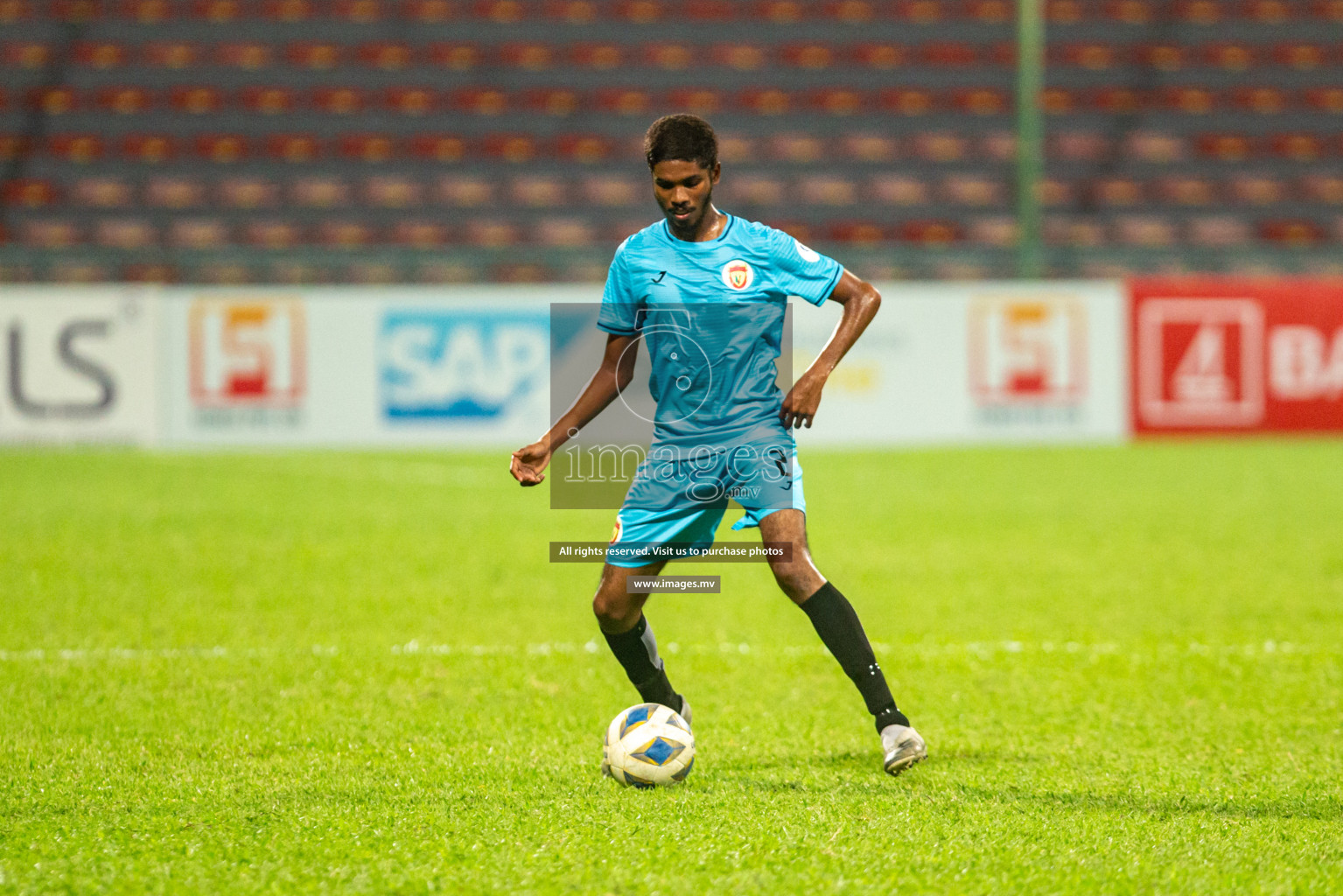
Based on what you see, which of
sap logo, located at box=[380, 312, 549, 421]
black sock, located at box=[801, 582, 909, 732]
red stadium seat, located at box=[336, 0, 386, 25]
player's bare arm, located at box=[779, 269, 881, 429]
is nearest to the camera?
player's bare arm, located at box=[779, 269, 881, 429]

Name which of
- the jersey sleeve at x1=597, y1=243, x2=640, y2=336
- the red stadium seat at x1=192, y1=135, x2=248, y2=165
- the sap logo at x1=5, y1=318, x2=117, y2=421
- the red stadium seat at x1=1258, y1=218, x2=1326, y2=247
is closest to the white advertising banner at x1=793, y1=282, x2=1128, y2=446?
the red stadium seat at x1=1258, y1=218, x2=1326, y2=247

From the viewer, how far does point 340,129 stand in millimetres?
19469

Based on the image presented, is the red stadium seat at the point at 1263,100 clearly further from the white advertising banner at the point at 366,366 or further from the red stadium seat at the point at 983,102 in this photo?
the white advertising banner at the point at 366,366

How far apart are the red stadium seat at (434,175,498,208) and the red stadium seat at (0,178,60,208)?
16.1ft

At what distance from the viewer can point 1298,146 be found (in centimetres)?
1984

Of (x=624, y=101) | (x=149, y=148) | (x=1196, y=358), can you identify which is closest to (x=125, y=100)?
(x=149, y=148)

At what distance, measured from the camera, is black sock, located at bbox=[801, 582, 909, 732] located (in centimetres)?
383

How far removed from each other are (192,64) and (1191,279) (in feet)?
44.9

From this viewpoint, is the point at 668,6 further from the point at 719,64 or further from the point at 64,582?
the point at 64,582

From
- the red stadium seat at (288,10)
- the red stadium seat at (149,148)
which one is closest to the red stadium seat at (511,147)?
the red stadium seat at (288,10)

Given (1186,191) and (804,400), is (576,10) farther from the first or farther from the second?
(804,400)

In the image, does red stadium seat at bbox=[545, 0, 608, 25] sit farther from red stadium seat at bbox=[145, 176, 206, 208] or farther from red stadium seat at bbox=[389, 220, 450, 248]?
red stadium seat at bbox=[145, 176, 206, 208]

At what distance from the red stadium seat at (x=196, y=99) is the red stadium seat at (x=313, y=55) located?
1175 mm

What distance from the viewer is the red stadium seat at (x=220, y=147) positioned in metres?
19.2
